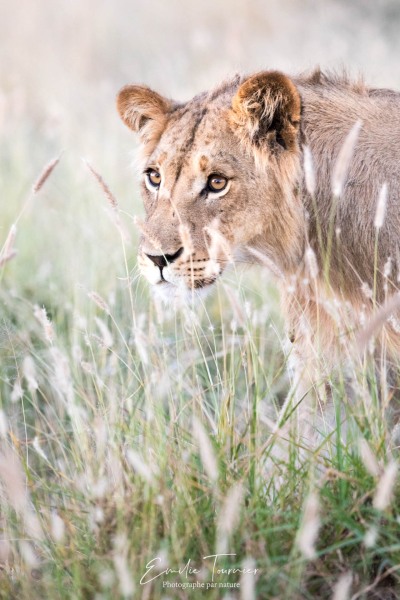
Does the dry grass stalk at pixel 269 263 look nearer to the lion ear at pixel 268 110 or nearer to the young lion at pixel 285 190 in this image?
the young lion at pixel 285 190

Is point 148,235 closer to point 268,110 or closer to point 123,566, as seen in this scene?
point 268,110

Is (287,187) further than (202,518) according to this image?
Yes

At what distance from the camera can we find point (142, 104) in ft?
16.3

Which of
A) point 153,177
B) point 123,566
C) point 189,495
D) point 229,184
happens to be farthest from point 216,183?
point 123,566

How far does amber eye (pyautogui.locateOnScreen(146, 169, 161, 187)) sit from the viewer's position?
471 centimetres

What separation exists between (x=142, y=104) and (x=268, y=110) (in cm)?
92

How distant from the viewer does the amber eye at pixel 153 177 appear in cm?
471

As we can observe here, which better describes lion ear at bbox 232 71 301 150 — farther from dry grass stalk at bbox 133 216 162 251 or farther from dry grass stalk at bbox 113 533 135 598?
dry grass stalk at bbox 113 533 135 598

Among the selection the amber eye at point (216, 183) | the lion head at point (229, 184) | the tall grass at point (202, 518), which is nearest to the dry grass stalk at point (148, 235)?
the lion head at point (229, 184)

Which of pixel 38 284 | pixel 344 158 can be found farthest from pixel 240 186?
pixel 38 284

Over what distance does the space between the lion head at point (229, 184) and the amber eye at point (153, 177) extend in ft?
0.06

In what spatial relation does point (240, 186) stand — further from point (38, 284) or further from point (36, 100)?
point (36, 100)

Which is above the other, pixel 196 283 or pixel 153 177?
pixel 153 177

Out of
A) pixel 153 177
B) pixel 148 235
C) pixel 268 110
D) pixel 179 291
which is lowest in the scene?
pixel 179 291
